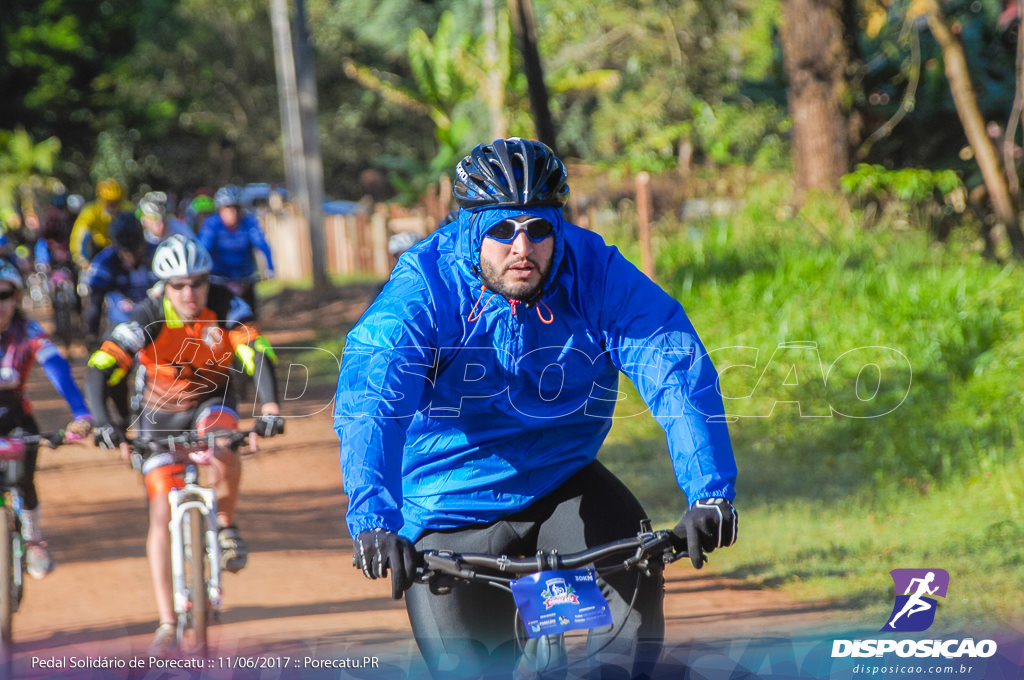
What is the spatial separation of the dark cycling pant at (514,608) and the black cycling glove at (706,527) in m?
0.19

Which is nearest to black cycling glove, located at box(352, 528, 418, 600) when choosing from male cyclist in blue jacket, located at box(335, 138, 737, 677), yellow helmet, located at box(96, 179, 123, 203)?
male cyclist in blue jacket, located at box(335, 138, 737, 677)

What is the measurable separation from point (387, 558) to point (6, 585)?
3.73m

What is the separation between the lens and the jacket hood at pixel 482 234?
3180 mm

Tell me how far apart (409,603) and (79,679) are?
7.45 feet

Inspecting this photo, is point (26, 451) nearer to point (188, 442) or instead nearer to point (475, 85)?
point (188, 442)

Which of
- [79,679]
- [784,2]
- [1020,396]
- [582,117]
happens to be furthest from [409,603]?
[582,117]

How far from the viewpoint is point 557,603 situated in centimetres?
283

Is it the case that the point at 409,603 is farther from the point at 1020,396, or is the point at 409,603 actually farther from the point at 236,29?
the point at 236,29

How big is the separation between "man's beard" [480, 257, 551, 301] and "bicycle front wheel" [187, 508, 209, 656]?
2.78m

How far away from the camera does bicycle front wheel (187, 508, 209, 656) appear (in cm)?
535

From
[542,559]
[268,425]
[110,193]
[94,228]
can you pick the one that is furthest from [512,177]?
[94,228]

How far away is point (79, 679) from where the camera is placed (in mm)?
4754

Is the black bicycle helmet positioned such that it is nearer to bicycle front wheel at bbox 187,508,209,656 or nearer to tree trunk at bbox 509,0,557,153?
bicycle front wheel at bbox 187,508,209,656

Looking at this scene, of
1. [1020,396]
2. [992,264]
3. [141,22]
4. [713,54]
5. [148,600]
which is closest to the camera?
[148,600]
